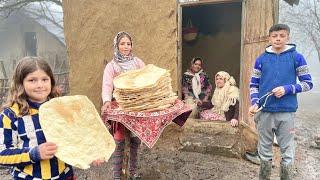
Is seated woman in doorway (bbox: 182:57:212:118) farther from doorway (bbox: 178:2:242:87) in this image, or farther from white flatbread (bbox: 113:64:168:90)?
white flatbread (bbox: 113:64:168:90)

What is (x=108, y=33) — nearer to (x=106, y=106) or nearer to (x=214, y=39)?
(x=106, y=106)

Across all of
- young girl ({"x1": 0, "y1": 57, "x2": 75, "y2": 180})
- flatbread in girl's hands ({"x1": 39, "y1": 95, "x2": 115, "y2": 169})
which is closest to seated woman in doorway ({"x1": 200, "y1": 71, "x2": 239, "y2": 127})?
flatbread in girl's hands ({"x1": 39, "y1": 95, "x2": 115, "y2": 169})

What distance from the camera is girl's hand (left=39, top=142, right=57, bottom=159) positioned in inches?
73.0

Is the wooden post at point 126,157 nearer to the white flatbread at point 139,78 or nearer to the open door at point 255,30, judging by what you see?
the white flatbread at point 139,78

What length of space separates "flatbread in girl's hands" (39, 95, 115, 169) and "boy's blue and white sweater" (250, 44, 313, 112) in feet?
6.00

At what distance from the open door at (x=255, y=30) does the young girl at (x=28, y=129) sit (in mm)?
3253

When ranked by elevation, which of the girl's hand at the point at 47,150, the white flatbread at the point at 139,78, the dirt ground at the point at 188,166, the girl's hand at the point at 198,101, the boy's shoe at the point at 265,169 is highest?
the white flatbread at the point at 139,78

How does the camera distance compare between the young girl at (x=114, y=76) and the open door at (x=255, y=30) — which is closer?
the young girl at (x=114, y=76)

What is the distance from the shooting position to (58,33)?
2138cm

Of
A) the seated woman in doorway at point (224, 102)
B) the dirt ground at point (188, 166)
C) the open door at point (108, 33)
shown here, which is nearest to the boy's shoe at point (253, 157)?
the dirt ground at point (188, 166)

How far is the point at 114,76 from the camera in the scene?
3570 millimetres

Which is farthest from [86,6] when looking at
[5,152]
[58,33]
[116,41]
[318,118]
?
[58,33]

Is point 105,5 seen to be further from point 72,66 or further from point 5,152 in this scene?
point 5,152

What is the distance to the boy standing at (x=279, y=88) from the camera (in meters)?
3.30
